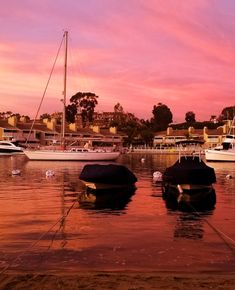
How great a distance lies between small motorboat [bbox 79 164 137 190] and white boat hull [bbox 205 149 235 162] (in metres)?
52.6

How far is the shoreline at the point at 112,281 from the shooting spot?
8406 millimetres

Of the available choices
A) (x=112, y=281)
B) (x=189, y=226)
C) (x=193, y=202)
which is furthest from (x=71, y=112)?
(x=112, y=281)

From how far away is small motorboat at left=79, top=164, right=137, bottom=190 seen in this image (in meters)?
27.0

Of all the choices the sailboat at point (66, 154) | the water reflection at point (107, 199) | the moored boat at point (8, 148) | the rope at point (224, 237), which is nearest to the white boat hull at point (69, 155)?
the sailboat at point (66, 154)

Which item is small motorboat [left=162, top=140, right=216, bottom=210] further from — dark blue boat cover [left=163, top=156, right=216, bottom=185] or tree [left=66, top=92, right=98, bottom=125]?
tree [left=66, top=92, right=98, bottom=125]

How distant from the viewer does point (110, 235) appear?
15086 mm

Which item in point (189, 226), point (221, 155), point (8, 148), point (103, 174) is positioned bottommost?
point (189, 226)

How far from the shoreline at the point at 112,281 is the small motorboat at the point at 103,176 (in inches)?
687

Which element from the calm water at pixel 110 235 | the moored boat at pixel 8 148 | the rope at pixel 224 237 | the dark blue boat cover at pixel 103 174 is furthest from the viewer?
the moored boat at pixel 8 148

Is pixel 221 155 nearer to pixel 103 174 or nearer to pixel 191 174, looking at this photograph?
pixel 191 174

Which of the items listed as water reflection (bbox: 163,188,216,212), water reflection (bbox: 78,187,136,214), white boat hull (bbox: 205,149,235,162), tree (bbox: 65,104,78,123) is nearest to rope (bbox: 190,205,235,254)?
water reflection (bbox: 163,188,216,212)

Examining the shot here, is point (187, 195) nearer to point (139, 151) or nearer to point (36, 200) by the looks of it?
point (36, 200)

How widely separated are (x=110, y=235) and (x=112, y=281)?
6.33 metres

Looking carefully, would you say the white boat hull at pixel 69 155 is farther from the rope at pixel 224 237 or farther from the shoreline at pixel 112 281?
the shoreline at pixel 112 281
